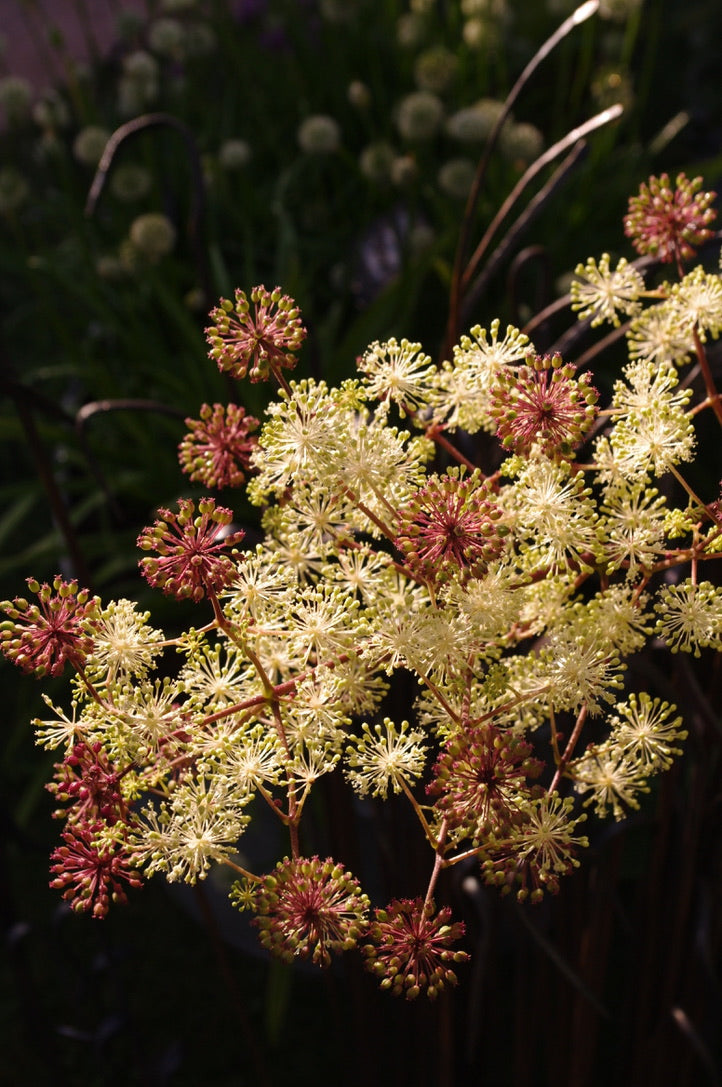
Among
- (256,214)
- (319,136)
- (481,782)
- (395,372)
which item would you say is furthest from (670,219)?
(256,214)

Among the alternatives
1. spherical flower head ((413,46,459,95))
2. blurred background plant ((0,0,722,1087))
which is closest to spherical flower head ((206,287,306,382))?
blurred background plant ((0,0,722,1087))

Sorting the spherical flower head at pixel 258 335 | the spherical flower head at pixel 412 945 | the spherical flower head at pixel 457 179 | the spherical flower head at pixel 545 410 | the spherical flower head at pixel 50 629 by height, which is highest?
the spherical flower head at pixel 457 179

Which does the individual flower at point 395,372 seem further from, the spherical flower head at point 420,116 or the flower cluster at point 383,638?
the spherical flower head at point 420,116

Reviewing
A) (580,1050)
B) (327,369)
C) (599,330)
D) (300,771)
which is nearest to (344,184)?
(327,369)

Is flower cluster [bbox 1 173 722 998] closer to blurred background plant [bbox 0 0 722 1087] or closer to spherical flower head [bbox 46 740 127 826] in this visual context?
spherical flower head [bbox 46 740 127 826]

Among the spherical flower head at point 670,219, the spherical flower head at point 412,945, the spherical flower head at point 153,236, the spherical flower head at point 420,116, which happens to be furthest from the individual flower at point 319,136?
the spherical flower head at point 412,945

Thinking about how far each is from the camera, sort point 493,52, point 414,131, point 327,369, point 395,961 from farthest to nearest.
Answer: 1. point 493,52
2. point 414,131
3. point 327,369
4. point 395,961

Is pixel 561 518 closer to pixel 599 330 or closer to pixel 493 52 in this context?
pixel 599 330
